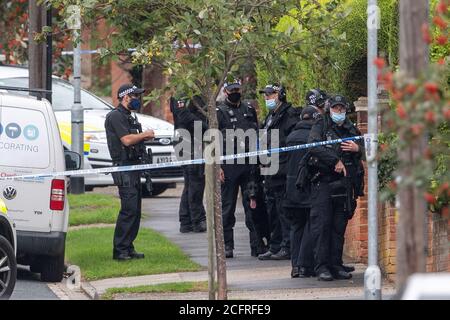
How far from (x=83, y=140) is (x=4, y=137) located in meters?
6.21

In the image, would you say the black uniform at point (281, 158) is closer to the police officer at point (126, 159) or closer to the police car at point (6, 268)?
the police officer at point (126, 159)

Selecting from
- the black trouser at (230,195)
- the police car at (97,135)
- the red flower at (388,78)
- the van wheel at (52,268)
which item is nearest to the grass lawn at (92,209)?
the police car at (97,135)

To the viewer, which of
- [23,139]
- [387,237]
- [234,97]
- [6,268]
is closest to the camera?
[6,268]

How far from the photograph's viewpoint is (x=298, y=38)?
1198cm

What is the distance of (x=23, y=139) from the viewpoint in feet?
43.2

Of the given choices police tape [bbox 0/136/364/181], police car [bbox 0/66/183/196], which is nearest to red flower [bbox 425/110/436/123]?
police tape [bbox 0/136/364/181]

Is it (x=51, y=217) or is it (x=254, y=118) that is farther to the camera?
(x=254, y=118)

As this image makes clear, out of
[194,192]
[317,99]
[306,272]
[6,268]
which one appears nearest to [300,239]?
[306,272]

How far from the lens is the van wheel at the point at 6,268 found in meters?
11.6

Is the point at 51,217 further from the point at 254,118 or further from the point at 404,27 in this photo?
the point at 404,27

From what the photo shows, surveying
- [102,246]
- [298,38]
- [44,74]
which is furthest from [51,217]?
[44,74]

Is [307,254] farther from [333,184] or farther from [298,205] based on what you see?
[333,184]

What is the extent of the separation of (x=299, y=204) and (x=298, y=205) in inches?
0.8

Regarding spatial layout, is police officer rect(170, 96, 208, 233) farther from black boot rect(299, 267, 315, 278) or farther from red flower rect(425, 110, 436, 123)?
red flower rect(425, 110, 436, 123)
